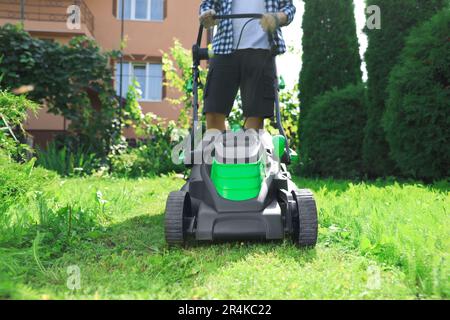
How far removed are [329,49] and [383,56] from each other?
1.40 metres

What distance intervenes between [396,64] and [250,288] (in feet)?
14.9

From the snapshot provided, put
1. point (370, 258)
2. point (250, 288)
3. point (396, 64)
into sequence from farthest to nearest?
point (396, 64), point (370, 258), point (250, 288)

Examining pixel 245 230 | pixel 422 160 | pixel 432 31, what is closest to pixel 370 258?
pixel 245 230

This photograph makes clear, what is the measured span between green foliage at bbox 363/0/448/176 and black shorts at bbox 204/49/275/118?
122 inches

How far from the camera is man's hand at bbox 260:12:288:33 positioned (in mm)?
2915

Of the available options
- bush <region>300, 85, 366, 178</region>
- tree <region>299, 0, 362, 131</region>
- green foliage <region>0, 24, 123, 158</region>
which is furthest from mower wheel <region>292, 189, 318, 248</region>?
green foliage <region>0, 24, 123, 158</region>

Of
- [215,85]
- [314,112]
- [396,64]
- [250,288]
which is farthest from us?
[314,112]

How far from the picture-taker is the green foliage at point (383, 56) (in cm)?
579

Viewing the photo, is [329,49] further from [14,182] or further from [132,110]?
[14,182]

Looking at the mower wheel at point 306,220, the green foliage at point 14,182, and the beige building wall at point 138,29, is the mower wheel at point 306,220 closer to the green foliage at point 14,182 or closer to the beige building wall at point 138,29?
the green foliage at point 14,182

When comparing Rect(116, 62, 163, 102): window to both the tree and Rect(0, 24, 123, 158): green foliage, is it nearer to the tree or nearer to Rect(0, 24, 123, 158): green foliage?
Rect(0, 24, 123, 158): green foliage

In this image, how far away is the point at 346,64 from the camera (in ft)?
23.8
